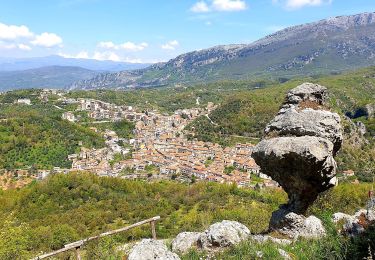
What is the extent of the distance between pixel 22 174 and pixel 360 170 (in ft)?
213

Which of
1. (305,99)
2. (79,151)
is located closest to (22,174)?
(79,151)

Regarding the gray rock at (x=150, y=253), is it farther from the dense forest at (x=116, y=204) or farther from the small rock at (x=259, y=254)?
the dense forest at (x=116, y=204)

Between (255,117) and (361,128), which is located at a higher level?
(361,128)

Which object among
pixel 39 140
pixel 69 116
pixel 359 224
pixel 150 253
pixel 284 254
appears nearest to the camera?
pixel 150 253

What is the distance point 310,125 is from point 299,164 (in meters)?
1.36

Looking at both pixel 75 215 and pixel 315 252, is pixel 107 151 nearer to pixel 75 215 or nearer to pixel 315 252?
pixel 75 215

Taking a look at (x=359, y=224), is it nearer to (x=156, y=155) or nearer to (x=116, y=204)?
(x=116, y=204)

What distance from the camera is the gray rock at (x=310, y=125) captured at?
1077 centimetres

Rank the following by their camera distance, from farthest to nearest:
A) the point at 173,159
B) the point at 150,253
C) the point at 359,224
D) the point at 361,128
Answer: the point at 173,159 → the point at 361,128 → the point at 359,224 → the point at 150,253

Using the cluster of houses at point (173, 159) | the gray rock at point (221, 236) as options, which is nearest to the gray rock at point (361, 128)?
the cluster of houses at point (173, 159)

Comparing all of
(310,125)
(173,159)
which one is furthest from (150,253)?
(173,159)

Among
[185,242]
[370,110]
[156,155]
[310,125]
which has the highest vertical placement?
[310,125]

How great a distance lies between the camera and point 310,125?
10.8 metres

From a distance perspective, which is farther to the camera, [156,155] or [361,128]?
[156,155]
